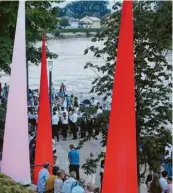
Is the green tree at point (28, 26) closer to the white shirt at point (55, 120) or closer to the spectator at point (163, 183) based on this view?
the white shirt at point (55, 120)

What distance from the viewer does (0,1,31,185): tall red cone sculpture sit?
393 inches

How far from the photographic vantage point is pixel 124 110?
6918mm

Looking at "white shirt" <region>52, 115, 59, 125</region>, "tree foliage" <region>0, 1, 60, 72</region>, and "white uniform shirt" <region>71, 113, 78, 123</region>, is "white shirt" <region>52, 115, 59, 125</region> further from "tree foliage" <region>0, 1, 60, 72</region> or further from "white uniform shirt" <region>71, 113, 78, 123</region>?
"tree foliage" <region>0, 1, 60, 72</region>

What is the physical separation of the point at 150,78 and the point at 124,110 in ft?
5.25

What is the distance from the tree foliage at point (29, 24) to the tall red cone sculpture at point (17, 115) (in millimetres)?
3932

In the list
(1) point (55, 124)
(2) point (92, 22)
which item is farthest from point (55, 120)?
(2) point (92, 22)

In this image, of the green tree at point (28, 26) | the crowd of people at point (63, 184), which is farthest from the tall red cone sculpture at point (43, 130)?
the green tree at point (28, 26)

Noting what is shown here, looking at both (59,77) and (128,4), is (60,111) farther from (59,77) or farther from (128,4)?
(59,77)

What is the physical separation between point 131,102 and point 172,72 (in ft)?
6.13

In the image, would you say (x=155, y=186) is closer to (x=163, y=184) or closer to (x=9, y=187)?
(x=163, y=184)

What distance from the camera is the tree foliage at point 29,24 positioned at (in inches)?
556

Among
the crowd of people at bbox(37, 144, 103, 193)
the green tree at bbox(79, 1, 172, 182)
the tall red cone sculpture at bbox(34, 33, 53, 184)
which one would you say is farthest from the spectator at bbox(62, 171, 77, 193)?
the tall red cone sculpture at bbox(34, 33, 53, 184)

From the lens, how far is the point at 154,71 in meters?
8.29

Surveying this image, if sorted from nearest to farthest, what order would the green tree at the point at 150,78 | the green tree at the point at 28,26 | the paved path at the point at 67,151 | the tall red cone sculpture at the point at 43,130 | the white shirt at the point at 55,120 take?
the green tree at the point at 150,78 < the tall red cone sculpture at the point at 43,130 < the green tree at the point at 28,26 < the paved path at the point at 67,151 < the white shirt at the point at 55,120
